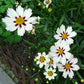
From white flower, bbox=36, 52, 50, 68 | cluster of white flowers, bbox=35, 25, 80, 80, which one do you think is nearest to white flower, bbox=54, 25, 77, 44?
cluster of white flowers, bbox=35, 25, 80, 80

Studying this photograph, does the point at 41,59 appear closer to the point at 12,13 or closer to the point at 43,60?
the point at 43,60

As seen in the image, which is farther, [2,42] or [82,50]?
[2,42]

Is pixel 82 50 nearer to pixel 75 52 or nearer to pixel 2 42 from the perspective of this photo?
pixel 75 52

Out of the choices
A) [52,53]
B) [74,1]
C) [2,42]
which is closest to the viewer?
[52,53]

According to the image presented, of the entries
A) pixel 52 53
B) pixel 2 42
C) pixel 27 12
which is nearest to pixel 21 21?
pixel 27 12

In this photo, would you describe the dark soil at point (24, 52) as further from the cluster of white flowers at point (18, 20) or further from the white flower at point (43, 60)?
the cluster of white flowers at point (18, 20)

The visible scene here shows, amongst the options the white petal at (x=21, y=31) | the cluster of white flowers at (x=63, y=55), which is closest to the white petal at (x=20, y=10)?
the white petal at (x=21, y=31)

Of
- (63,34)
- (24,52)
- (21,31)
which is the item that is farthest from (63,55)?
(24,52)
